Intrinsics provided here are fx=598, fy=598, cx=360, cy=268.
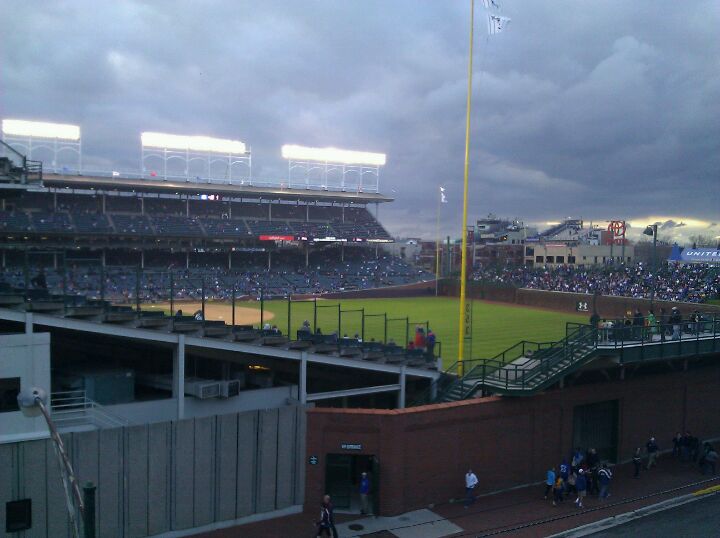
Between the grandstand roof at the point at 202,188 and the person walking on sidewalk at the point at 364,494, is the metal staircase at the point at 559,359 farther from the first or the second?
the grandstand roof at the point at 202,188

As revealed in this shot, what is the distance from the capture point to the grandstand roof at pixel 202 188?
181ft

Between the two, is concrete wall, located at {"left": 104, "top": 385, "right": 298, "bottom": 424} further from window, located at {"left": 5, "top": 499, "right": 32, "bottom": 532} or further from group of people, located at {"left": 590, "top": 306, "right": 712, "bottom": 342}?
group of people, located at {"left": 590, "top": 306, "right": 712, "bottom": 342}

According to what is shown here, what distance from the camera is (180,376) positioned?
15492mm

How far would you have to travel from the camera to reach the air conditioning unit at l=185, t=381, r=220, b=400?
51.8ft

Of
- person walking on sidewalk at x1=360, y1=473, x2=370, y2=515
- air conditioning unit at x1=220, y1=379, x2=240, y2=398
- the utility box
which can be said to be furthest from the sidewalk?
the utility box

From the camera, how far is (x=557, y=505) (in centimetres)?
1697

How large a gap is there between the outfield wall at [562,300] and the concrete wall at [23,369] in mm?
35490

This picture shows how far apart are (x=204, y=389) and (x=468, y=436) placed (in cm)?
765

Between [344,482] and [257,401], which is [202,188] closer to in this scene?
[257,401]

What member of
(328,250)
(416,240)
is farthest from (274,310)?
(416,240)

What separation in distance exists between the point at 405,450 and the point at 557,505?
4.75m

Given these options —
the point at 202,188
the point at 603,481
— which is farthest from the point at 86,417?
the point at 202,188

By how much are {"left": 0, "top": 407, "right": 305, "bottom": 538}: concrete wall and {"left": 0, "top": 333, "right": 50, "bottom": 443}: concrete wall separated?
275 millimetres

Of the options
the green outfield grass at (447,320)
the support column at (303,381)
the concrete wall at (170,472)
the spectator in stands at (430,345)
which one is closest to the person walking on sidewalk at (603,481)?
the spectator in stands at (430,345)
